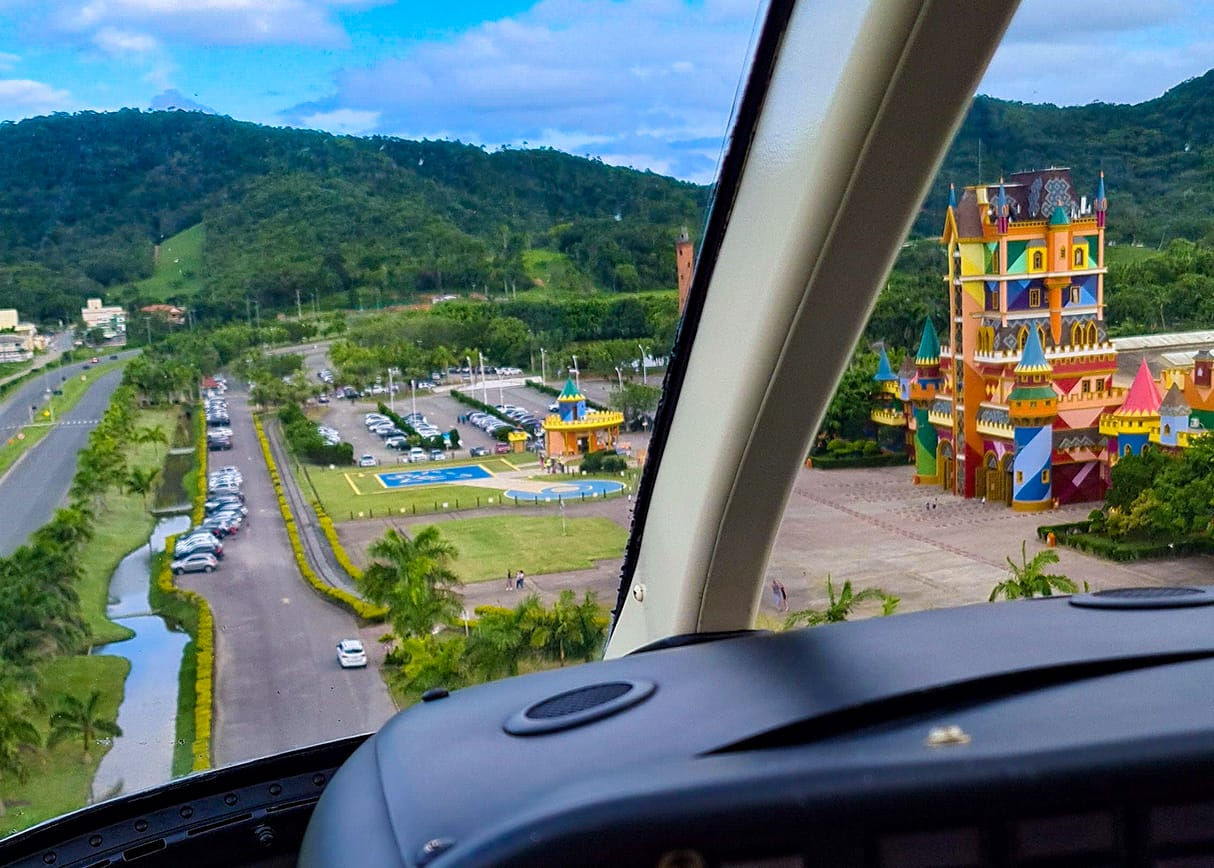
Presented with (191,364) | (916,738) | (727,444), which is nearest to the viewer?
(916,738)

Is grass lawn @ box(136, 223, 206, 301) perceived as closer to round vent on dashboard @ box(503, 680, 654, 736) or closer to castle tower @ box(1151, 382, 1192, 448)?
round vent on dashboard @ box(503, 680, 654, 736)

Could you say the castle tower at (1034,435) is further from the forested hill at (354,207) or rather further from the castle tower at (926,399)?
the forested hill at (354,207)

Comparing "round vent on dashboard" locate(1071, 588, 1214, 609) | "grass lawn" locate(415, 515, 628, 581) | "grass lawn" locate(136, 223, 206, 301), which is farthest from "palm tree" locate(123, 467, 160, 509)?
"round vent on dashboard" locate(1071, 588, 1214, 609)

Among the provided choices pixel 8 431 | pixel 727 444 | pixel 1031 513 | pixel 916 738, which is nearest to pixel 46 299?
pixel 8 431

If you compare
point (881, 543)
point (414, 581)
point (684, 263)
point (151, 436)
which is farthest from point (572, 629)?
point (151, 436)

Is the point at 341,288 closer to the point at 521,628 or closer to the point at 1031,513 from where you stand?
the point at 521,628

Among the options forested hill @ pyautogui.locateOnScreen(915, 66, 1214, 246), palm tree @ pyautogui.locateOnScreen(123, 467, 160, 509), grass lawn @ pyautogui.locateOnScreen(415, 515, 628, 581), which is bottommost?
grass lawn @ pyautogui.locateOnScreen(415, 515, 628, 581)
